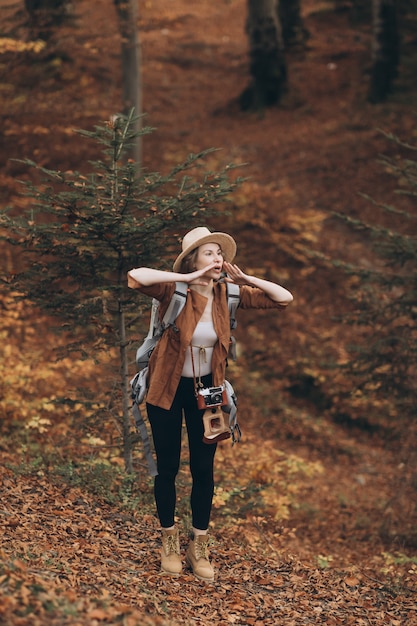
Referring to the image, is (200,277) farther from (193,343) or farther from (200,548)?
(200,548)

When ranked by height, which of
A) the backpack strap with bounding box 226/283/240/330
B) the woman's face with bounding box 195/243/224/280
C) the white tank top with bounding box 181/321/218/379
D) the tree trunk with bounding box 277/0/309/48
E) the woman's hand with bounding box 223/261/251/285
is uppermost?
the tree trunk with bounding box 277/0/309/48

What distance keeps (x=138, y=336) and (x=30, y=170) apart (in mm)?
8525

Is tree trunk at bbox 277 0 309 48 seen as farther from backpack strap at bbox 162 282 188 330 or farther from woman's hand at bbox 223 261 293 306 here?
backpack strap at bbox 162 282 188 330

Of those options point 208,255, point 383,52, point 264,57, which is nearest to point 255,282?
point 208,255

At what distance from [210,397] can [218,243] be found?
1.08 m

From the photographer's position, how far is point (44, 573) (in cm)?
456

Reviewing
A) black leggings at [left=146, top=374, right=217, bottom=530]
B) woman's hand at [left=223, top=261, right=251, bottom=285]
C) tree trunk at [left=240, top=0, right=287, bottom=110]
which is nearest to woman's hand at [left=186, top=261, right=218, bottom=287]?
woman's hand at [left=223, top=261, right=251, bottom=285]

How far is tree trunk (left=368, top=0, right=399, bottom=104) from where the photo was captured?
18047mm

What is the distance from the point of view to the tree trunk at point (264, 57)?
61.3ft

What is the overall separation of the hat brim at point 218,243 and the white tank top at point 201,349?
49 cm

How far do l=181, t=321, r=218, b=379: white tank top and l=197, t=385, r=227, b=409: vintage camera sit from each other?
12 centimetres

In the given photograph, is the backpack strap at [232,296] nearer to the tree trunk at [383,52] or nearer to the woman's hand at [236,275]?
the woman's hand at [236,275]

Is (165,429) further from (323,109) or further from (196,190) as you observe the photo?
(323,109)

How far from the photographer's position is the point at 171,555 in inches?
208
